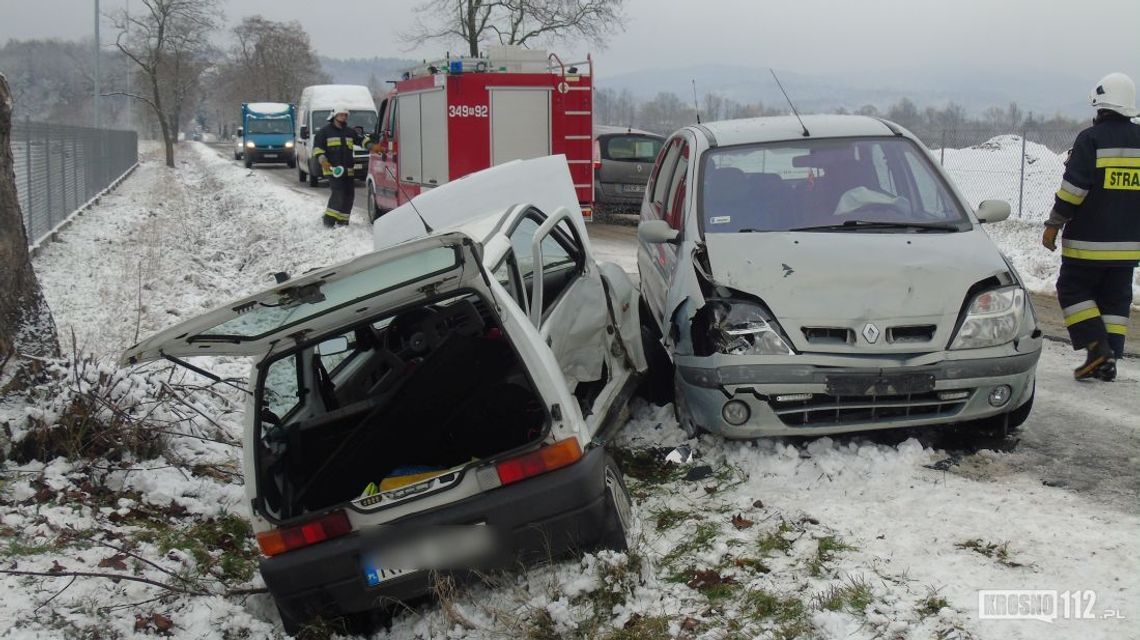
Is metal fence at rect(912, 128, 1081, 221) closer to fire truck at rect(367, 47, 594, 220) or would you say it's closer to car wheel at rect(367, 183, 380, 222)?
fire truck at rect(367, 47, 594, 220)

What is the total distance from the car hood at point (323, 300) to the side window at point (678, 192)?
2987 millimetres

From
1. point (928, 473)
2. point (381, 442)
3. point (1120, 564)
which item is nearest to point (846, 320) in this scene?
point (928, 473)

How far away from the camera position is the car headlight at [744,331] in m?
5.04

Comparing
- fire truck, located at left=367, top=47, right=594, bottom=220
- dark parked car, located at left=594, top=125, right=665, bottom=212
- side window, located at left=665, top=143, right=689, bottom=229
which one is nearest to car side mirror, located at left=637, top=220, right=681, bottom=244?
side window, located at left=665, top=143, right=689, bottom=229

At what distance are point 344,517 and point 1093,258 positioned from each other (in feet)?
17.3

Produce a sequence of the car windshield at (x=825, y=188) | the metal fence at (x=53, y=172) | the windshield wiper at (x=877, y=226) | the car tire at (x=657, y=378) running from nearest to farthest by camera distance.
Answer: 1. the windshield wiper at (x=877, y=226)
2. the car windshield at (x=825, y=188)
3. the car tire at (x=657, y=378)
4. the metal fence at (x=53, y=172)

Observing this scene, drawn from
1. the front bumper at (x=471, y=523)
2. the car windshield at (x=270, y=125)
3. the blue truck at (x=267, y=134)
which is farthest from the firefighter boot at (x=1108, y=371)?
the car windshield at (x=270, y=125)

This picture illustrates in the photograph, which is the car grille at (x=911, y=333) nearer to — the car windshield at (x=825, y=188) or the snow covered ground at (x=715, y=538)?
the snow covered ground at (x=715, y=538)

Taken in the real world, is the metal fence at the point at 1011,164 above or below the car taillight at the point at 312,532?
above

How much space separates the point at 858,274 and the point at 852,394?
68 cm

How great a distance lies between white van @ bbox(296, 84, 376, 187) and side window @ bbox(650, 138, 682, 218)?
22.4 m

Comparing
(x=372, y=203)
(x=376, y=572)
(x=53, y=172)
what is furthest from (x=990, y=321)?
(x=53, y=172)

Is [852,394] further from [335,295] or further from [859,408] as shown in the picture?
[335,295]

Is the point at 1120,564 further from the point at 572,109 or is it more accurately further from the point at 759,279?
the point at 572,109
